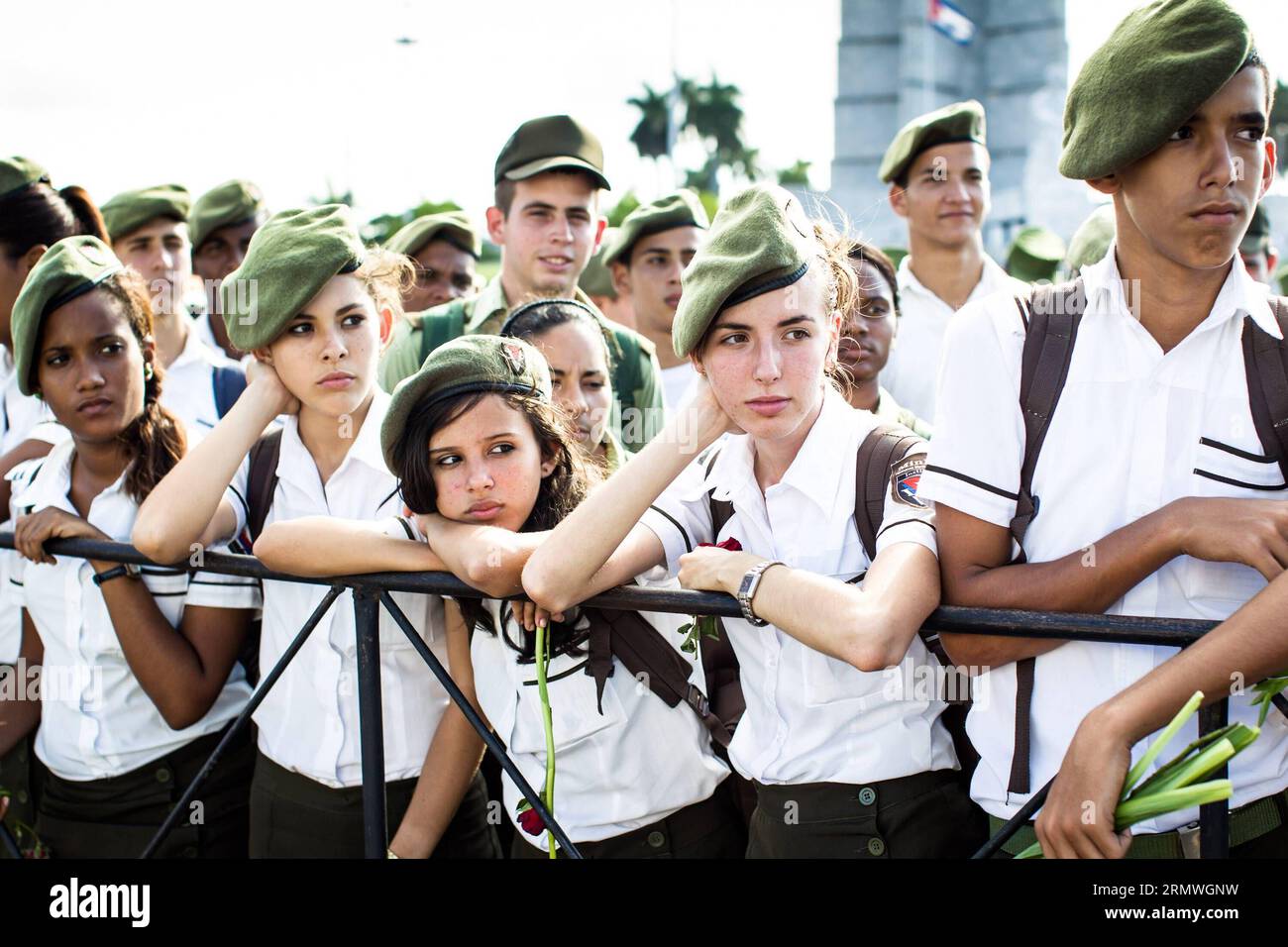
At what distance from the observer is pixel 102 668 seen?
3254mm

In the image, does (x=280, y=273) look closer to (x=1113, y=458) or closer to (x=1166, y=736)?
(x=1113, y=458)

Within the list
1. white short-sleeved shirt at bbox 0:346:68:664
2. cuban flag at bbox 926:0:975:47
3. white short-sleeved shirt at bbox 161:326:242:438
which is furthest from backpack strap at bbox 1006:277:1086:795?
cuban flag at bbox 926:0:975:47

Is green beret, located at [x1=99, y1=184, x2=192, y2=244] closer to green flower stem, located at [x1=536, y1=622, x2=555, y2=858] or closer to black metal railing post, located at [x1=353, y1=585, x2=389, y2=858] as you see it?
black metal railing post, located at [x1=353, y1=585, x2=389, y2=858]

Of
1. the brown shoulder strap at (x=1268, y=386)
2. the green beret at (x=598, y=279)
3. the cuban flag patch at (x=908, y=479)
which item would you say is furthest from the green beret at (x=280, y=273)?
the green beret at (x=598, y=279)

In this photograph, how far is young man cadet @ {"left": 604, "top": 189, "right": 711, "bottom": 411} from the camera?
17.4 ft

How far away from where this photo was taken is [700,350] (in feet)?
8.26

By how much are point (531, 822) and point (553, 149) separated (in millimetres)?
2879

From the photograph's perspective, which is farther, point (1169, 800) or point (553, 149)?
point (553, 149)

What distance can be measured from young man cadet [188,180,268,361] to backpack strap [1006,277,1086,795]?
423 cm

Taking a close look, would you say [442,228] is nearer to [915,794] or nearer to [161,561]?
[161,561]

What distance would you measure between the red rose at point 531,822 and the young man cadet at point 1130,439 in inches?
40.1

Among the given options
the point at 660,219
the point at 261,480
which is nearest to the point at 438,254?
the point at 660,219

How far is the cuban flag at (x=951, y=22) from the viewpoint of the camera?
43031 millimetres
